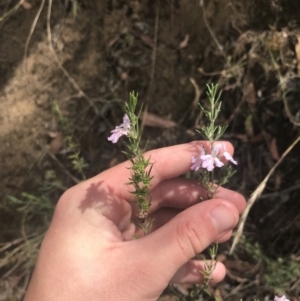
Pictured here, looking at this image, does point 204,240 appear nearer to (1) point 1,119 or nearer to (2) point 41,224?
(2) point 41,224

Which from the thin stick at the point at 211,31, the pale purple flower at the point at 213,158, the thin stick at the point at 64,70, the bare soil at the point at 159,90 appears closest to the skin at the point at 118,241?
the pale purple flower at the point at 213,158

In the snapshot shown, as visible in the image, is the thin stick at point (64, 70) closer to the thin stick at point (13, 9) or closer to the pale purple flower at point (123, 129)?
the thin stick at point (13, 9)

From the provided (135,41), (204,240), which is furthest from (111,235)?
(135,41)

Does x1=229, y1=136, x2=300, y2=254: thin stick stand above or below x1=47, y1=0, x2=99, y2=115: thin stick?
below

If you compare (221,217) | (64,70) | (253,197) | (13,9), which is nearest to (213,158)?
(221,217)

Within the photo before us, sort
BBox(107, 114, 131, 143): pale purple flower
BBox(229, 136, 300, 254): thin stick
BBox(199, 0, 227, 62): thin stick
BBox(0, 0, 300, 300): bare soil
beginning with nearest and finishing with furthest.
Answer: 1. BBox(107, 114, 131, 143): pale purple flower
2. BBox(229, 136, 300, 254): thin stick
3. BBox(0, 0, 300, 300): bare soil
4. BBox(199, 0, 227, 62): thin stick

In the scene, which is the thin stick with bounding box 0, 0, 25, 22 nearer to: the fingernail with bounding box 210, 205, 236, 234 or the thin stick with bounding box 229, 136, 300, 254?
the thin stick with bounding box 229, 136, 300, 254

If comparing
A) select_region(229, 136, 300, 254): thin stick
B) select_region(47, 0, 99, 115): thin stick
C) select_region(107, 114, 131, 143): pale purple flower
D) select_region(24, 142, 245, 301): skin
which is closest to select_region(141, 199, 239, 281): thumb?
select_region(24, 142, 245, 301): skin
